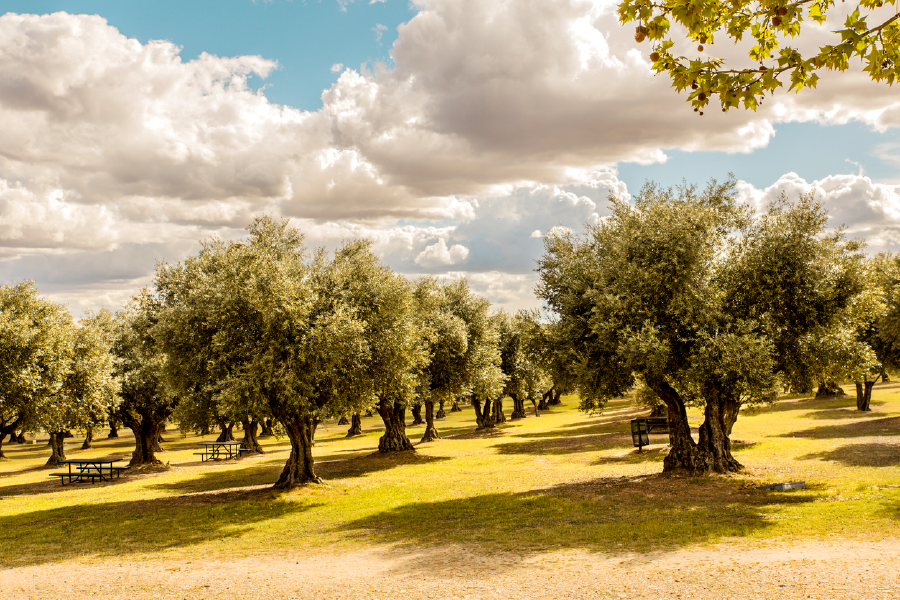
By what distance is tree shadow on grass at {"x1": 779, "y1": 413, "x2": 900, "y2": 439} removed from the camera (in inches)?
1340

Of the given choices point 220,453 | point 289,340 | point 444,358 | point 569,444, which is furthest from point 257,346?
point 220,453

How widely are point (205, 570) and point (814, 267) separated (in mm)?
20982

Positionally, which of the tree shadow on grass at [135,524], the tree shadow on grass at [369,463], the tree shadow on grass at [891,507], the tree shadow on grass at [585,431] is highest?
the tree shadow on grass at [891,507]

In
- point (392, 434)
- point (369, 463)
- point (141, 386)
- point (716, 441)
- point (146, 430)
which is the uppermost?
point (141, 386)

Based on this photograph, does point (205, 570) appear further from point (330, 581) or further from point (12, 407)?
point (12, 407)

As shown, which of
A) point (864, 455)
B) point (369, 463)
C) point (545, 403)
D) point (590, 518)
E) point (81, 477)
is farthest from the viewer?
point (545, 403)

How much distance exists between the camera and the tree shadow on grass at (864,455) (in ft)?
78.6

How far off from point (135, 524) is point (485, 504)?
1223cm

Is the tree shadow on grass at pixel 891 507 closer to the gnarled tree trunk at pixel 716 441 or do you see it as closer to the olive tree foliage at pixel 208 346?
the gnarled tree trunk at pixel 716 441

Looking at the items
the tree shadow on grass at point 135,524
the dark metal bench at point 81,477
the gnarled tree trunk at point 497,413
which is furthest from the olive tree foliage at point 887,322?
the dark metal bench at point 81,477

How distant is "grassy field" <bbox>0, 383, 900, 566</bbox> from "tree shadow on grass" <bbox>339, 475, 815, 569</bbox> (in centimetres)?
6

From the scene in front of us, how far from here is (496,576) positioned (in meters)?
11.8

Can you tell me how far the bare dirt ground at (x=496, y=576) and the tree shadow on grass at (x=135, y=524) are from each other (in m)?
2.15

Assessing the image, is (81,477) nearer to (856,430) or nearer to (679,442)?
(679,442)
